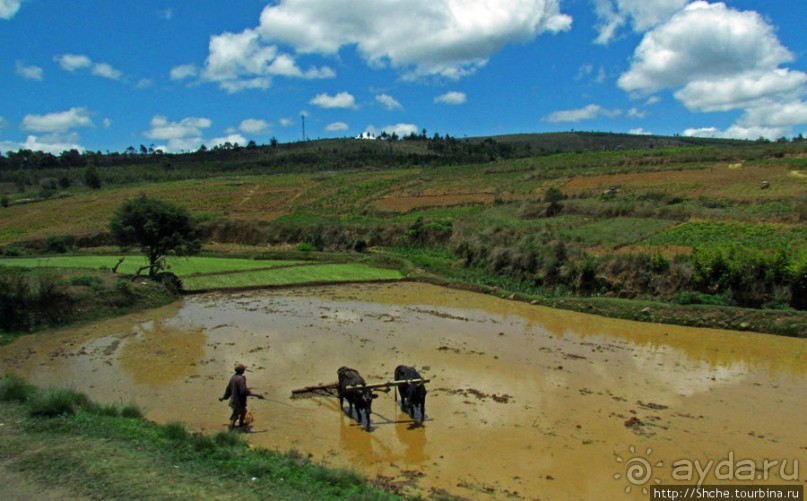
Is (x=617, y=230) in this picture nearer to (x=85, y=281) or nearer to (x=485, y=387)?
(x=485, y=387)

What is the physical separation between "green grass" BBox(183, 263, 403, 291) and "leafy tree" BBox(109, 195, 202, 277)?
2.18 m

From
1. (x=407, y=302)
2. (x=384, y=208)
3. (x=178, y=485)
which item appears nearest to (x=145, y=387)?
(x=178, y=485)

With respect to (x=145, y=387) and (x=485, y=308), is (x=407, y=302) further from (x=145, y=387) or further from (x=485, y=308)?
(x=145, y=387)

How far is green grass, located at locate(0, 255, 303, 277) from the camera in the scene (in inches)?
1265

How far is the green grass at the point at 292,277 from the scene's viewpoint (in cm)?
2864

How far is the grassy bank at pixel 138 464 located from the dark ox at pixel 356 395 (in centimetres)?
214

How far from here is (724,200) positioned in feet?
120

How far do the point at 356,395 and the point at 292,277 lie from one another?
20923mm

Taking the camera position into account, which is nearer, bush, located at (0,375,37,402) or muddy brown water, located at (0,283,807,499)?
muddy brown water, located at (0,283,807,499)

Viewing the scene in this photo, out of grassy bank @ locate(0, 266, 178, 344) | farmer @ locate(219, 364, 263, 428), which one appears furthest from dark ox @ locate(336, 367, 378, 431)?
grassy bank @ locate(0, 266, 178, 344)

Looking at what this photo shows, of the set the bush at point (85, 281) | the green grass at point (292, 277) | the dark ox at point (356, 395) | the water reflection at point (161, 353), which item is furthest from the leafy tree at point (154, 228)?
the dark ox at point (356, 395)

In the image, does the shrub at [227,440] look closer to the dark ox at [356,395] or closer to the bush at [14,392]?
the dark ox at [356,395]

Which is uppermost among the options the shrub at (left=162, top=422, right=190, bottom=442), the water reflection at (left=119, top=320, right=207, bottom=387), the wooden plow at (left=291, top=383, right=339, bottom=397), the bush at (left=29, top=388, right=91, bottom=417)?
the bush at (left=29, top=388, right=91, bottom=417)

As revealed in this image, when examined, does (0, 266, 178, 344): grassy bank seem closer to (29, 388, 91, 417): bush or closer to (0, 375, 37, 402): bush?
(0, 375, 37, 402): bush
